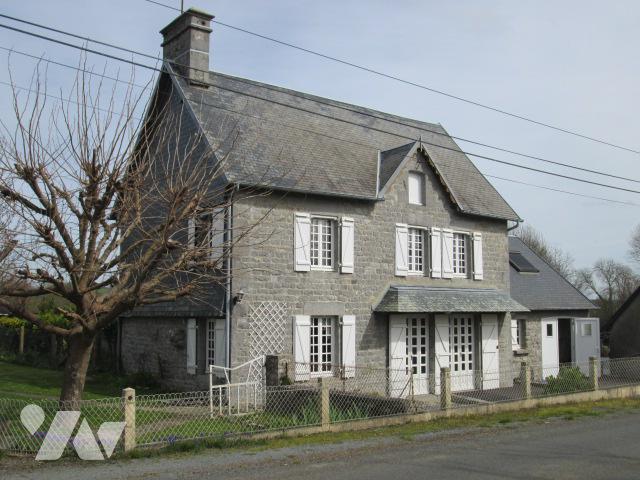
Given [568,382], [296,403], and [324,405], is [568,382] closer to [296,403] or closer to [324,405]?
[296,403]

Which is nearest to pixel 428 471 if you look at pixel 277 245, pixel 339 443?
pixel 339 443

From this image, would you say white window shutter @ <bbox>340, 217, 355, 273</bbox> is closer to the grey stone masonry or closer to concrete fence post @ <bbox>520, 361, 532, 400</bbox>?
the grey stone masonry

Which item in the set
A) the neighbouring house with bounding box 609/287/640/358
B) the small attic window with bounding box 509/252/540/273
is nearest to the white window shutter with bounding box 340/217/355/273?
the small attic window with bounding box 509/252/540/273

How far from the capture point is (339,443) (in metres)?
10.9

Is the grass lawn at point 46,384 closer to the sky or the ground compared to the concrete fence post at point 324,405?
closer to the ground

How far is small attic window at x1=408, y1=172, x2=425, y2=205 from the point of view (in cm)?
1981

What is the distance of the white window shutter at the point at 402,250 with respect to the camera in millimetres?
19156

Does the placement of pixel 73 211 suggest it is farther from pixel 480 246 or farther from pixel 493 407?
pixel 480 246

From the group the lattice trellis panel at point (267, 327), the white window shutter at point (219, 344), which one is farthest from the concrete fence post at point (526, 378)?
the white window shutter at point (219, 344)

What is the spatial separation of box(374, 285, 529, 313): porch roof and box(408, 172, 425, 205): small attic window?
8.40 ft

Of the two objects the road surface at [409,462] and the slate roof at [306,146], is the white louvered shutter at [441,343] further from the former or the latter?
the road surface at [409,462]

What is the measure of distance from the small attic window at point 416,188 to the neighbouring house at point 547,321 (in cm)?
649

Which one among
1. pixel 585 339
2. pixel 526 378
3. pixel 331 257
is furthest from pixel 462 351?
pixel 585 339

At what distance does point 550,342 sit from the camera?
2483 cm
